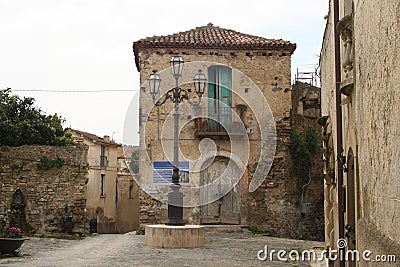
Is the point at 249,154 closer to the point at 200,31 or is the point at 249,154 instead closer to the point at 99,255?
the point at 200,31

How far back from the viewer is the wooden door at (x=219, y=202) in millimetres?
20484

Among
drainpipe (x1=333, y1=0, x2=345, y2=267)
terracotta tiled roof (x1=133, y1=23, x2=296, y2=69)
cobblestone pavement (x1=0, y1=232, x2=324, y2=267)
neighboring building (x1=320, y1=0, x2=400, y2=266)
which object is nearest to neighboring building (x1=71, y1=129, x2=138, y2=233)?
terracotta tiled roof (x1=133, y1=23, x2=296, y2=69)

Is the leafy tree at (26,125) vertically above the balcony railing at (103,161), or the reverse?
the leafy tree at (26,125)

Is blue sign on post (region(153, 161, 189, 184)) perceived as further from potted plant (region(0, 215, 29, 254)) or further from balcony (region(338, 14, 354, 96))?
balcony (region(338, 14, 354, 96))

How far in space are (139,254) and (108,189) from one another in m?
16.3

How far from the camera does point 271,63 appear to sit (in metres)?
20.9

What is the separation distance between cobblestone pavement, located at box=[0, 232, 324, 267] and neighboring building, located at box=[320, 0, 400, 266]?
4207 millimetres

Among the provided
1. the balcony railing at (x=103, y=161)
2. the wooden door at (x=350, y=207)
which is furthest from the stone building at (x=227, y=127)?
the wooden door at (x=350, y=207)

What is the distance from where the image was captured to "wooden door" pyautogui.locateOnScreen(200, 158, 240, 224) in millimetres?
20484

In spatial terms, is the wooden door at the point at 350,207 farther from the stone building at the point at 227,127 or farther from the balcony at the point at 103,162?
the balcony at the point at 103,162

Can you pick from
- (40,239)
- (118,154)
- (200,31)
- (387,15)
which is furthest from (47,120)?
(387,15)

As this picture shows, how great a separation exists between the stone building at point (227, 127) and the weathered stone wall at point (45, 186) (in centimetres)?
244

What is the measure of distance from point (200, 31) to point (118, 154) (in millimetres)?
11599

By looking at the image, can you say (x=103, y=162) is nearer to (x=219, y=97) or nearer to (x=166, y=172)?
(x=166, y=172)
